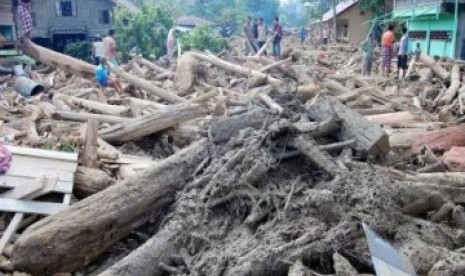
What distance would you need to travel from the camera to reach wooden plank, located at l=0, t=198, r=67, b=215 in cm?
479

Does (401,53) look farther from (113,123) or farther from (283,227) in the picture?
(283,227)

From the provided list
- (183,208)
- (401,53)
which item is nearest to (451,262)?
(183,208)

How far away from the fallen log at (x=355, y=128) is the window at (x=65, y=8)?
89.9 feet

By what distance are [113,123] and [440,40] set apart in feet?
55.7

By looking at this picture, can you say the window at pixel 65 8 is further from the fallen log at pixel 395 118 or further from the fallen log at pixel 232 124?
the fallen log at pixel 232 124

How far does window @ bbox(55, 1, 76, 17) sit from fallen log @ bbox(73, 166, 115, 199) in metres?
27.1

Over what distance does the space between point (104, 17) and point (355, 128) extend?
29105 millimetres

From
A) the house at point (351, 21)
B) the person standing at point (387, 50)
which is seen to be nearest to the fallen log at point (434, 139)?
the person standing at point (387, 50)

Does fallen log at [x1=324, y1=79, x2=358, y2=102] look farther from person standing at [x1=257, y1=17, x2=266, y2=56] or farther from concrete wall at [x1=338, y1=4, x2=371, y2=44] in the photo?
concrete wall at [x1=338, y1=4, x2=371, y2=44]

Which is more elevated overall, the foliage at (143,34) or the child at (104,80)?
the foliage at (143,34)

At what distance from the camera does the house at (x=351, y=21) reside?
34.3 m

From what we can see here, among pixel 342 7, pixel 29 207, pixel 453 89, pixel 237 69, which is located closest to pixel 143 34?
pixel 237 69

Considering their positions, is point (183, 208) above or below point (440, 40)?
below

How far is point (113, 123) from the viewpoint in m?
7.92
